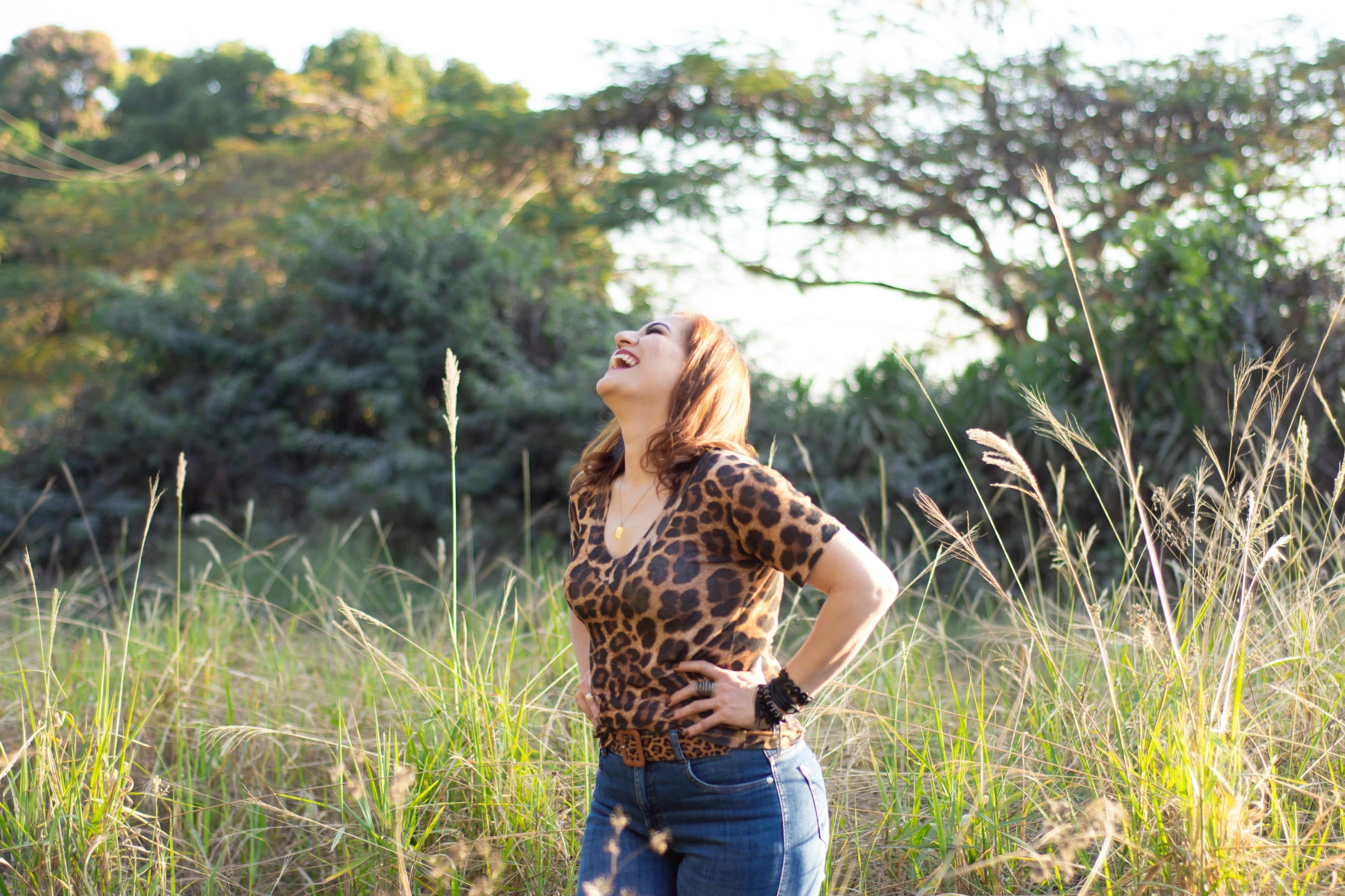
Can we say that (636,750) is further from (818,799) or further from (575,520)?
(575,520)

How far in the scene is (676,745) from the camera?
1.72 metres

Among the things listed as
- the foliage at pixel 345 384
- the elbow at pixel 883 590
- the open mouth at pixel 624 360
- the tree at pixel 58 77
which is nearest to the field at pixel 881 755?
the elbow at pixel 883 590

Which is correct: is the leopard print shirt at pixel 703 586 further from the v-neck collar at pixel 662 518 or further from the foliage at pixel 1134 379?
the foliage at pixel 1134 379

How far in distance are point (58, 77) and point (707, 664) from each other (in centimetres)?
2687

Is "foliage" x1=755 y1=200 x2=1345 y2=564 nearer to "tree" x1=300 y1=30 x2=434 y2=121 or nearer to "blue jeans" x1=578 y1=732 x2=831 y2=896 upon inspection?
"blue jeans" x1=578 y1=732 x2=831 y2=896

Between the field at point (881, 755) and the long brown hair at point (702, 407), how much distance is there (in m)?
0.45

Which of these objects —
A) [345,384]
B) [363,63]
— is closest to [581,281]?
[345,384]

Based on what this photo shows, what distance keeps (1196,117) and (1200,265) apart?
6.16 metres

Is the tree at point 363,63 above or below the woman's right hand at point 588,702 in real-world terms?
above

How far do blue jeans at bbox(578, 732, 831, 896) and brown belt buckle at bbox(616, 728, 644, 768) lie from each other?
0.01 m

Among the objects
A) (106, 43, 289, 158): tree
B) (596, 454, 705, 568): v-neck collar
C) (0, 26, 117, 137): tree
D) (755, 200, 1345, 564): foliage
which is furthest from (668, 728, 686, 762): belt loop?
(0, 26, 117, 137): tree

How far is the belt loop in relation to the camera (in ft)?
5.64

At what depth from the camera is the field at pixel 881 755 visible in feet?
6.07

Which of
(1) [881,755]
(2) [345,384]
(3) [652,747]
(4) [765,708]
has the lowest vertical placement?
(1) [881,755]
